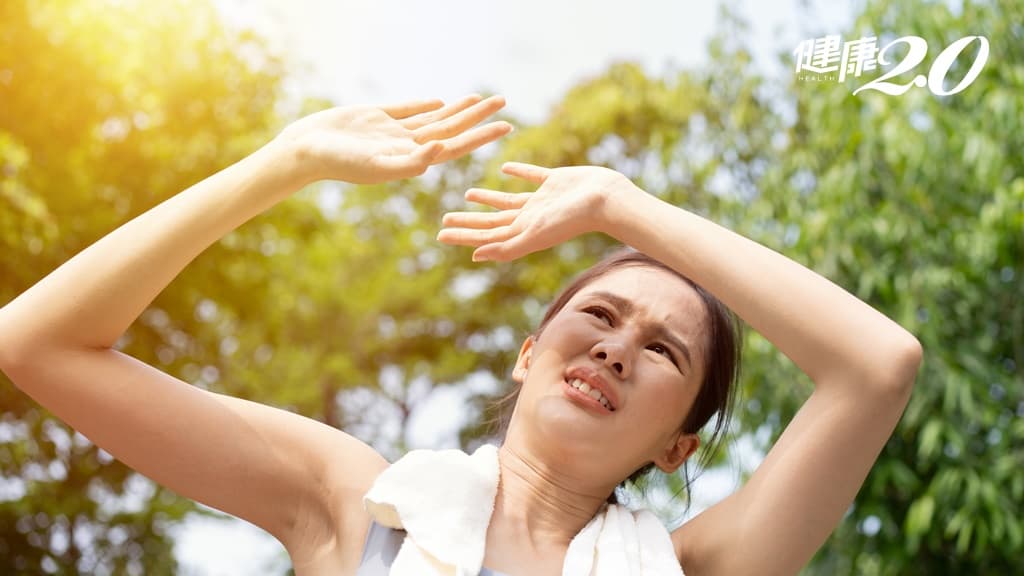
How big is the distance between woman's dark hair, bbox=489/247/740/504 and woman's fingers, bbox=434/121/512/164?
0.76ft

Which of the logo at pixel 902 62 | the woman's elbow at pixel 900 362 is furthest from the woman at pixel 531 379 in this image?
the logo at pixel 902 62

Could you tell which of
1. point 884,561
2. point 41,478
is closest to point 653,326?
point 884,561

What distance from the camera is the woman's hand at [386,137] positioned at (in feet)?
4.48

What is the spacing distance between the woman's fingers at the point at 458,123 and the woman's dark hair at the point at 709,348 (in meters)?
0.25

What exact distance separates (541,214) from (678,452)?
389mm

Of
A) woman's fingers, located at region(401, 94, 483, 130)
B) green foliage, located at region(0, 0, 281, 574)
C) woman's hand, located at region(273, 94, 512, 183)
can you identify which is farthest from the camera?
green foliage, located at region(0, 0, 281, 574)

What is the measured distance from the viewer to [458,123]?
1458 millimetres

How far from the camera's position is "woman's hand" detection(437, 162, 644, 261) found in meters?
1.35

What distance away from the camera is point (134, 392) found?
131cm

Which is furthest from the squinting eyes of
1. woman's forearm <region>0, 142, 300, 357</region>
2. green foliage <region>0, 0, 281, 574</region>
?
green foliage <region>0, 0, 281, 574</region>

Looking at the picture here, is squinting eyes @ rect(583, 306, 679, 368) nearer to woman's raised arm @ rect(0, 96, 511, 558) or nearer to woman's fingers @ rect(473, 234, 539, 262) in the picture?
woman's fingers @ rect(473, 234, 539, 262)

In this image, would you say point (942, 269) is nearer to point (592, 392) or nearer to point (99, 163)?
point (592, 392)

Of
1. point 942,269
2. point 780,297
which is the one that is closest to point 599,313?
point 780,297

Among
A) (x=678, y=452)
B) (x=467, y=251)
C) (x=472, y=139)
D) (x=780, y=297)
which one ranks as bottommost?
(x=467, y=251)
